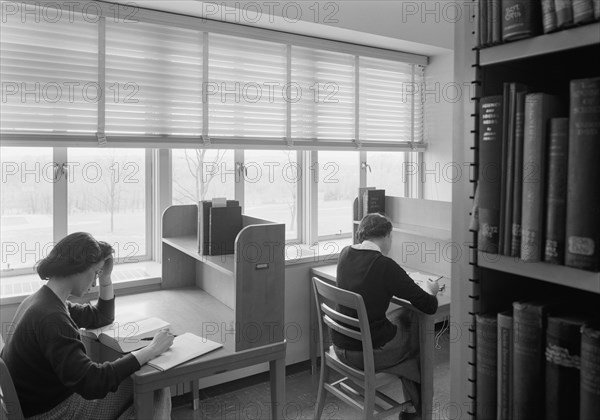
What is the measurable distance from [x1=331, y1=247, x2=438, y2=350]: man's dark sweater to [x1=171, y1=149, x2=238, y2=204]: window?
53.8 inches

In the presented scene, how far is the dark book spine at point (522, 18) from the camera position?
28.9 inches

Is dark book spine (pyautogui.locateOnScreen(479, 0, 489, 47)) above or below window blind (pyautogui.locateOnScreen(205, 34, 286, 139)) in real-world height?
below

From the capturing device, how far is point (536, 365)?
77 centimetres

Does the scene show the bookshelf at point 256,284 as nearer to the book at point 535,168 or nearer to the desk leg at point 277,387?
the desk leg at point 277,387

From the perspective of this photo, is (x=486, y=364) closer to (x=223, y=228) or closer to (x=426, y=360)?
(x=426, y=360)

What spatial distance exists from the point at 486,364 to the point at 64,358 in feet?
4.77

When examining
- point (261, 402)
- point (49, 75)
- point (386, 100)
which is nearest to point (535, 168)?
point (261, 402)

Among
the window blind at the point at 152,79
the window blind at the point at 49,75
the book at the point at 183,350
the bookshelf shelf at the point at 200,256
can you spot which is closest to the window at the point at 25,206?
the window blind at the point at 49,75

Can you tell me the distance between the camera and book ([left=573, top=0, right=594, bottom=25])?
65 centimetres

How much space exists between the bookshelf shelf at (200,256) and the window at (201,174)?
1.61 ft

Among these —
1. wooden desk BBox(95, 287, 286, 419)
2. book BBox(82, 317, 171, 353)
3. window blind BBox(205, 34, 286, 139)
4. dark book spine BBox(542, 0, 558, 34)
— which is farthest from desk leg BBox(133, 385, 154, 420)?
window blind BBox(205, 34, 286, 139)

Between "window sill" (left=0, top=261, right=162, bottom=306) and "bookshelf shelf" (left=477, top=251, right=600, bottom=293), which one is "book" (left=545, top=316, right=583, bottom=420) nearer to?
"bookshelf shelf" (left=477, top=251, right=600, bottom=293)

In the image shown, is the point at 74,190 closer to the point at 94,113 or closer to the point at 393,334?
the point at 94,113

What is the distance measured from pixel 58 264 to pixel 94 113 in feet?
4.26
